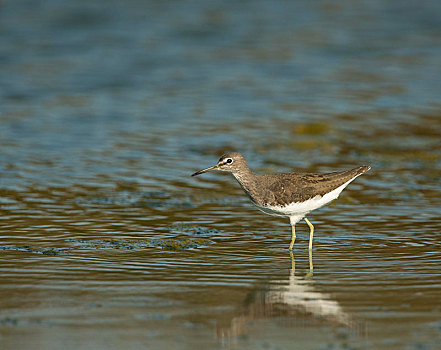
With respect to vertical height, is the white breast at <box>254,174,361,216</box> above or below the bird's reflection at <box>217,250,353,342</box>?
above

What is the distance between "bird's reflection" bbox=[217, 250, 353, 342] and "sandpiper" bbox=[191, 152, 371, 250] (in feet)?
5.83

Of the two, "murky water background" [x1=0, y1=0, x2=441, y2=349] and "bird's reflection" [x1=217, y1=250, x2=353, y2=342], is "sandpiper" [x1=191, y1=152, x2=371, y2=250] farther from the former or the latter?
"bird's reflection" [x1=217, y1=250, x2=353, y2=342]

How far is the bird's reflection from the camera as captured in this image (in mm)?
7527

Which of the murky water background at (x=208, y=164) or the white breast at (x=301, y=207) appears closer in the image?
the murky water background at (x=208, y=164)

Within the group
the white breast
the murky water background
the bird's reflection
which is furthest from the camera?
the white breast

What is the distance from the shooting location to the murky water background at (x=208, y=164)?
7793mm

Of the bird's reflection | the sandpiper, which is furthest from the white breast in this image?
the bird's reflection

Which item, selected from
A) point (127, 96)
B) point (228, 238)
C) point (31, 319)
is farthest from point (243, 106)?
point (31, 319)

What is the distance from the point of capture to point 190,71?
25359mm

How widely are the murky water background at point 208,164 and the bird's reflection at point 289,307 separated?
0.10 feet

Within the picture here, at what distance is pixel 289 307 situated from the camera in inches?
318

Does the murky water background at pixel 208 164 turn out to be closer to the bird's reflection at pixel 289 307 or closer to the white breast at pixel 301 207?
the bird's reflection at pixel 289 307

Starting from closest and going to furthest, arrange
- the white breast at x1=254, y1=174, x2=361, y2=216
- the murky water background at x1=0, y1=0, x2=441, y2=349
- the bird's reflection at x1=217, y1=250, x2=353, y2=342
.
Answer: the bird's reflection at x1=217, y1=250, x2=353, y2=342 < the murky water background at x1=0, y1=0, x2=441, y2=349 < the white breast at x1=254, y1=174, x2=361, y2=216

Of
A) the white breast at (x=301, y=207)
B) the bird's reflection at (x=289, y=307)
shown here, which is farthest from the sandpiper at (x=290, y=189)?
the bird's reflection at (x=289, y=307)
